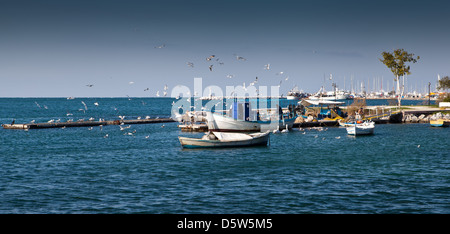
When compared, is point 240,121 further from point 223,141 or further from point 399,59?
point 399,59

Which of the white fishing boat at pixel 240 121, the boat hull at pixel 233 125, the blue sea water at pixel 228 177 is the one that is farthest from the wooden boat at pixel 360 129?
the boat hull at pixel 233 125

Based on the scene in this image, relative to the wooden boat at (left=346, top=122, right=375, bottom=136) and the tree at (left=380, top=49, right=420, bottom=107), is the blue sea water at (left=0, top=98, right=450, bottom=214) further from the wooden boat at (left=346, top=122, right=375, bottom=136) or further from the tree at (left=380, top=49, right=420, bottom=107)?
the tree at (left=380, top=49, right=420, bottom=107)

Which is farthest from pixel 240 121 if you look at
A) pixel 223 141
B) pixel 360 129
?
pixel 360 129

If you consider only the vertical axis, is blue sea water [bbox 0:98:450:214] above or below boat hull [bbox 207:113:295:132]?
below

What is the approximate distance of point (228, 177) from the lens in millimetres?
29250

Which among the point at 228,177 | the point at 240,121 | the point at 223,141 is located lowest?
the point at 228,177

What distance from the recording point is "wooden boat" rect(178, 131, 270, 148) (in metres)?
44.3

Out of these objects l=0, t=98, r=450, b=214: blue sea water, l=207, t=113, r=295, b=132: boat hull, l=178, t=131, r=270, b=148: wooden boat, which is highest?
l=207, t=113, r=295, b=132: boat hull

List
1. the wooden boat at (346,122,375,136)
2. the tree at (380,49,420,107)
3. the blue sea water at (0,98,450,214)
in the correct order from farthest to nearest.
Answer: the tree at (380,49,420,107), the wooden boat at (346,122,375,136), the blue sea water at (0,98,450,214)

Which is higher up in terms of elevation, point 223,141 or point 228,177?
point 223,141

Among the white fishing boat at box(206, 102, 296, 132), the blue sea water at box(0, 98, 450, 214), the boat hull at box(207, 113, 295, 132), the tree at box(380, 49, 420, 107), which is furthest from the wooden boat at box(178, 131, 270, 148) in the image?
the tree at box(380, 49, 420, 107)

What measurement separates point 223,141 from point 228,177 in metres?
15.3

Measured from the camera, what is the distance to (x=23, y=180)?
29047mm

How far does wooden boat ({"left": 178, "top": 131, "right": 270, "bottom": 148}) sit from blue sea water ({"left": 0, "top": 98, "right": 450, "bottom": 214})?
0.95 metres
